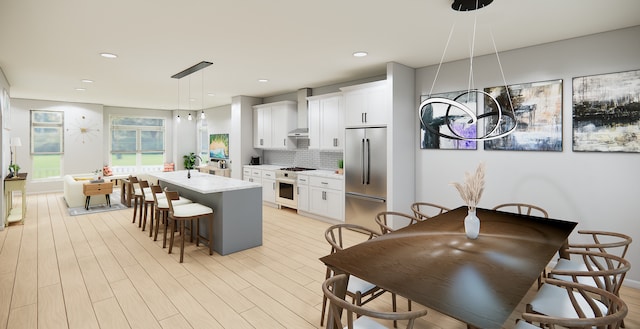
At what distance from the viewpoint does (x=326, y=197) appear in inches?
235

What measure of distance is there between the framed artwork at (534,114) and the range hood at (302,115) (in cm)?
374

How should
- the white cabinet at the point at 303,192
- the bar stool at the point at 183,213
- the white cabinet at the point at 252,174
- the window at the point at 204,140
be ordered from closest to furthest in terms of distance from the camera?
the bar stool at the point at 183,213, the white cabinet at the point at 303,192, the white cabinet at the point at 252,174, the window at the point at 204,140

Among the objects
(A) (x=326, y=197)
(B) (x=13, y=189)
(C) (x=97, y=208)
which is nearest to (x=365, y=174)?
(A) (x=326, y=197)

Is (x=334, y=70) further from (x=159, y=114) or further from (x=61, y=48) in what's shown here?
(x=159, y=114)

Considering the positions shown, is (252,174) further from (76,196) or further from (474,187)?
(474,187)

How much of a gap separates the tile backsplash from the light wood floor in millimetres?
1890

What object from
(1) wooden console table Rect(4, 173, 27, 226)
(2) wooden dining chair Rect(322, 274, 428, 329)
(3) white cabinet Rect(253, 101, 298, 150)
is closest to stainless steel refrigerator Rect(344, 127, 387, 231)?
(3) white cabinet Rect(253, 101, 298, 150)

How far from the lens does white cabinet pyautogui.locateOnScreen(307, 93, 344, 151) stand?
595 cm

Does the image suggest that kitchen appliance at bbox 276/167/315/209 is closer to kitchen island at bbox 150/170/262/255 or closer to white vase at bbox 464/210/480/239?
kitchen island at bbox 150/170/262/255

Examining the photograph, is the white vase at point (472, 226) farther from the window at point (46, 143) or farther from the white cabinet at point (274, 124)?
the window at point (46, 143)

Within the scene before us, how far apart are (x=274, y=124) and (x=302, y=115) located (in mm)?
905

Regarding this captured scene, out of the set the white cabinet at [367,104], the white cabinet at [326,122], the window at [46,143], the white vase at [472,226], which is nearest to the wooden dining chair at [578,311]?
the white vase at [472,226]

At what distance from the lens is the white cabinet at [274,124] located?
7246 mm

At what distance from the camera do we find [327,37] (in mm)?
3650
